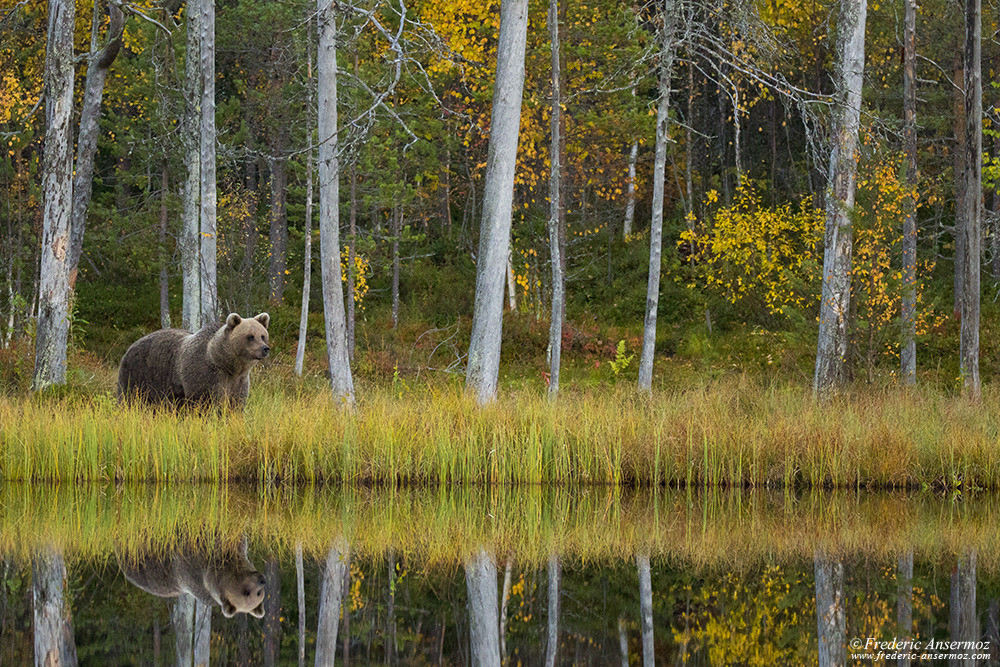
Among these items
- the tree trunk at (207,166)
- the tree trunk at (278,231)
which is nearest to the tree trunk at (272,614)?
the tree trunk at (207,166)

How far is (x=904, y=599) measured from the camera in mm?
5785

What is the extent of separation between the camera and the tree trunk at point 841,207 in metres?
14.4

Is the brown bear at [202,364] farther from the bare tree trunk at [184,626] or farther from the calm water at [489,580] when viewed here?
the bare tree trunk at [184,626]

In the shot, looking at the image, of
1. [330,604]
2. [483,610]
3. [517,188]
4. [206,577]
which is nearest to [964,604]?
[483,610]

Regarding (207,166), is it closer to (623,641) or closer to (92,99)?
(92,99)

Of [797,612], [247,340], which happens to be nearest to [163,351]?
[247,340]

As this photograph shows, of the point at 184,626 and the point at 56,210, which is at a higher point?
the point at 56,210

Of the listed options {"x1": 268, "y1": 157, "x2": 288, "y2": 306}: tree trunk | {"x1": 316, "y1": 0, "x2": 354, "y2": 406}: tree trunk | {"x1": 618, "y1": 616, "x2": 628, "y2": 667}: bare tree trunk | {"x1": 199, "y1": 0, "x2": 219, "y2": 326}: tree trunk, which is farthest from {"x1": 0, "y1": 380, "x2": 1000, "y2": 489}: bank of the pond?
{"x1": 268, "y1": 157, "x2": 288, "y2": 306}: tree trunk

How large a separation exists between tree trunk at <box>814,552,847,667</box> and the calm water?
0.02 metres

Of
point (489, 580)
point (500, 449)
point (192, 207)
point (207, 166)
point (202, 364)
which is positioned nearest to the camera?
point (489, 580)

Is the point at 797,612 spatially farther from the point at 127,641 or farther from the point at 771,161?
the point at 771,161

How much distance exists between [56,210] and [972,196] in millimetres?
12065

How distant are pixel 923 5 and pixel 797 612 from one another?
26197mm

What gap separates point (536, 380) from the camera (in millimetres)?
20641
